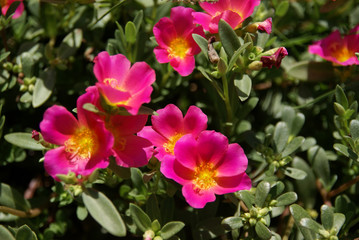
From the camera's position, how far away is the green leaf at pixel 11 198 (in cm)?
172

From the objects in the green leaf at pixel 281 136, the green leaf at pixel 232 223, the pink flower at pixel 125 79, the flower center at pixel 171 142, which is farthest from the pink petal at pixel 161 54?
the green leaf at pixel 232 223

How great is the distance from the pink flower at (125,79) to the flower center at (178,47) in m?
0.26

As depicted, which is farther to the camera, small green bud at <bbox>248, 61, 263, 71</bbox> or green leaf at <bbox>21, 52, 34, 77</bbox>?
green leaf at <bbox>21, 52, 34, 77</bbox>

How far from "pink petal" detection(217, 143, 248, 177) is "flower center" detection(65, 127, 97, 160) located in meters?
0.46

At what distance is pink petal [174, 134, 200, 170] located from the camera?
1380mm

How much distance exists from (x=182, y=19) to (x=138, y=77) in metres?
0.36

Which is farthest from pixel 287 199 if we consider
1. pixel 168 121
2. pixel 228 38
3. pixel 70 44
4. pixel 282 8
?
pixel 70 44

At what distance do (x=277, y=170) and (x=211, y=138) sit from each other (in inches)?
16.5

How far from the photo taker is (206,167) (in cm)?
150

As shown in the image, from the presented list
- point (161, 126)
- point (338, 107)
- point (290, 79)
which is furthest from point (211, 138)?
point (290, 79)

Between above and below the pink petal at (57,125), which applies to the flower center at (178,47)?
above

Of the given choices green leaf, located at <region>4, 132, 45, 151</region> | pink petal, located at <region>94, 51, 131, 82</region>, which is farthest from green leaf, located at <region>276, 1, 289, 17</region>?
green leaf, located at <region>4, 132, 45, 151</region>

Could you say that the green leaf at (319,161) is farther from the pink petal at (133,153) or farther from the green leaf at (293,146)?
the pink petal at (133,153)

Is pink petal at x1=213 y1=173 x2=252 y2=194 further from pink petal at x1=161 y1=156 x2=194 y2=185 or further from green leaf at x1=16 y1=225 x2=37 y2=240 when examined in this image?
green leaf at x1=16 y1=225 x2=37 y2=240
